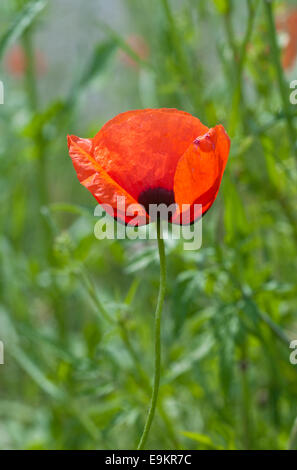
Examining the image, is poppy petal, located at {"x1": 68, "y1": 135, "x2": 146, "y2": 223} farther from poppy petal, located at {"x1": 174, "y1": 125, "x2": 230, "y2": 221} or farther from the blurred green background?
the blurred green background

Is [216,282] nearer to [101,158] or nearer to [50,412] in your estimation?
[101,158]

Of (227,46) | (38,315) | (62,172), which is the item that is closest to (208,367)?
(227,46)

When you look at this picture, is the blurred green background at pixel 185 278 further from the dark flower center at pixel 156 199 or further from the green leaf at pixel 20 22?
the dark flower center at pixel 156 199

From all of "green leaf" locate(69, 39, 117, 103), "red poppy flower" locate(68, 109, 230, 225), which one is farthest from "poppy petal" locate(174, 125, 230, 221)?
"green leaf" locate(69, 39, 117, 103)

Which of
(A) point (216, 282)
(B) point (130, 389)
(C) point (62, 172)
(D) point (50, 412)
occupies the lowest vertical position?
(D) point (50, 412)

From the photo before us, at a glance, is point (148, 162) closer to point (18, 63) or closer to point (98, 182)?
point (98, 182)
